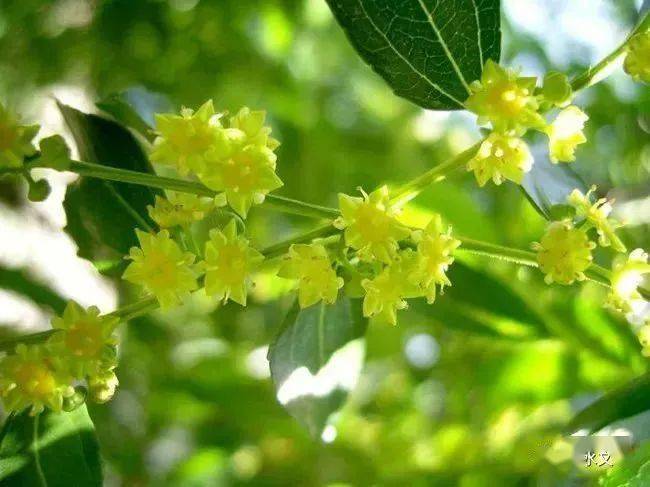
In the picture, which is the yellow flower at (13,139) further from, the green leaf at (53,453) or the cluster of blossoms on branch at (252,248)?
the green leaf at (53,453)

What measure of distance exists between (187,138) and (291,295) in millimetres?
805

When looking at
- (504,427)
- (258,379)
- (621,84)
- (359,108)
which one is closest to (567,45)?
(621,84)

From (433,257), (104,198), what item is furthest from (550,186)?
(104,198)

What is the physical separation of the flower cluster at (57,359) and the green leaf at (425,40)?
0.35m

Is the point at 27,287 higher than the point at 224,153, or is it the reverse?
the point at 27,287

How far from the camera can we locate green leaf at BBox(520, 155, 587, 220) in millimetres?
843

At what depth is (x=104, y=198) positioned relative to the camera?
3.18 ft

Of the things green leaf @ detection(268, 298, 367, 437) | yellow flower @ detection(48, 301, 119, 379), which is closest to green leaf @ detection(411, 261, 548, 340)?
green leaf @ detection(268, 298, 367, 437)

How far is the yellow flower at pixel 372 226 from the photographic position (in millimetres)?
745

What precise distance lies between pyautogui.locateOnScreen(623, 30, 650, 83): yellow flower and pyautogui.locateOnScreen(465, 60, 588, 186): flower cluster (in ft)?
0.29

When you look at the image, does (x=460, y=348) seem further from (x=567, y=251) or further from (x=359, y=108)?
(x=567, y=251)

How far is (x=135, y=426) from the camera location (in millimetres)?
1646

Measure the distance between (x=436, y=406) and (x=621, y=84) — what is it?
0.73 meters

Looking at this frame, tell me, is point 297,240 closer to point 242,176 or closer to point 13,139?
point 242,176
